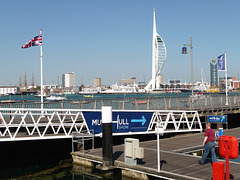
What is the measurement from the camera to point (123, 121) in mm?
19859

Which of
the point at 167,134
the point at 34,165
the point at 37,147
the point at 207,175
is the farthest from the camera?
the point at 167,134

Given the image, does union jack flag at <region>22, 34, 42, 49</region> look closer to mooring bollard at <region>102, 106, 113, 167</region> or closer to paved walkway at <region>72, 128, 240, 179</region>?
paved walkway at <region>72, 128, 240, 179</region>

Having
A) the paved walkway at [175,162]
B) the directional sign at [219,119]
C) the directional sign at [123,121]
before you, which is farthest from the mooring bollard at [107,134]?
the directional sign at [219,119]

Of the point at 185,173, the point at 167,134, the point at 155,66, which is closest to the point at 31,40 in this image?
the point at 167,134

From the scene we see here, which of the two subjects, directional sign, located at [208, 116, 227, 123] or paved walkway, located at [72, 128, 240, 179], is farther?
directional sign, located at [208, 116, 227, 123]

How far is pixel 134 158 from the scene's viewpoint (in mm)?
A: 13625

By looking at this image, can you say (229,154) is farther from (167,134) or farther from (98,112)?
(167,134)

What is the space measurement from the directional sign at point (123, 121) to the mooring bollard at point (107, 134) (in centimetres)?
447

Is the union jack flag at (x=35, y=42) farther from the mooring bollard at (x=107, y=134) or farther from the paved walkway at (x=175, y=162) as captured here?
the mooring bollard at (x=107, y=134)

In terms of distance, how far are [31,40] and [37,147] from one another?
1094 cm

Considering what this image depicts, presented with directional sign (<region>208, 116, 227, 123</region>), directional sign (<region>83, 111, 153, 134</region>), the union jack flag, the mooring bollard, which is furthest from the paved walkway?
the union jack flag

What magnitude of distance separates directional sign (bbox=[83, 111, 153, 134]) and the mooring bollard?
4.47 m

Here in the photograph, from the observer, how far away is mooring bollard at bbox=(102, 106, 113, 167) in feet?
46.8

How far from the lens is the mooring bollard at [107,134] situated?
46.8 feet
